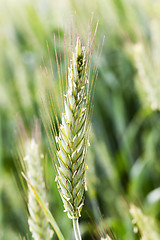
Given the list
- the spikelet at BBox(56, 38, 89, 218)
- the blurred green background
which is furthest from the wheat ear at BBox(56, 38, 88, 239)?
the blurred green background

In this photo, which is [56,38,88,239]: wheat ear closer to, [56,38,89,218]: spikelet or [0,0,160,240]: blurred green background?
[56,38,89,218]: spikelet

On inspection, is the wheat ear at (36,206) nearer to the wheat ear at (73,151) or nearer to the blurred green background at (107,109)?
the wheat ear at (73,151)

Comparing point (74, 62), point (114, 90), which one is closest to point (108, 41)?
point (114, 90)

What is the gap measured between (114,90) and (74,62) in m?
1.04

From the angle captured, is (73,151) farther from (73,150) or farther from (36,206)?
(36,206)

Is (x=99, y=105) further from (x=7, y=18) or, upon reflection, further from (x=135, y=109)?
(x=7, y=18)

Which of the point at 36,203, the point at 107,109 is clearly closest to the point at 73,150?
the point at 36,203

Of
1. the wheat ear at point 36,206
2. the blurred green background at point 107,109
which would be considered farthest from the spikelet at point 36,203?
the blurred green background at point 107,109

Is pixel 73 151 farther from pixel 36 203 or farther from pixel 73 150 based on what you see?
pixel 36 203

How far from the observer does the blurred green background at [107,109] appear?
0.95 m

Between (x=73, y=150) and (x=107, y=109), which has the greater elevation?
(x=107, y=109)

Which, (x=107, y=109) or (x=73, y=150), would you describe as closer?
(x=73, y=150)

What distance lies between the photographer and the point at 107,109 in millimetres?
1509

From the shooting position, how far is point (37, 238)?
456 mm
